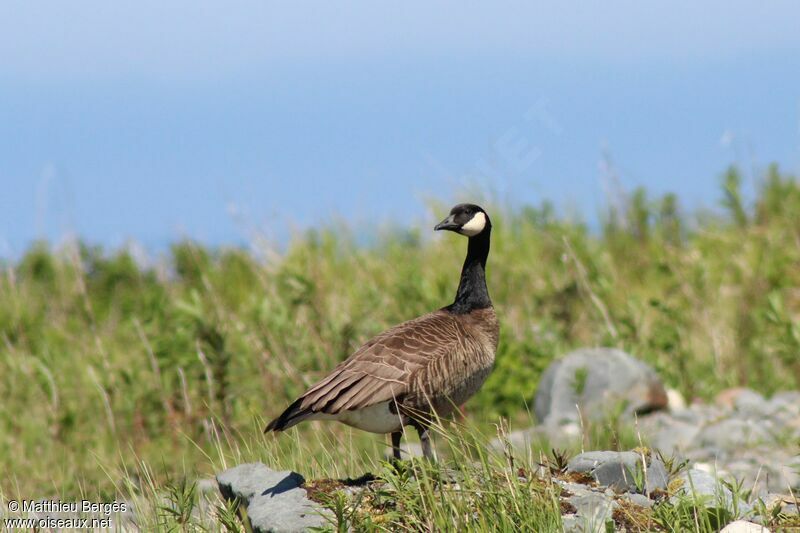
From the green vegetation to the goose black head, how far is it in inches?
64.2

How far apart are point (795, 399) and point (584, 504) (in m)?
5.97

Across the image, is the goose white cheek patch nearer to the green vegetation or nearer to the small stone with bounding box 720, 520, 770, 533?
the green vegetation

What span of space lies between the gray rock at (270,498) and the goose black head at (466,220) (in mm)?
2368

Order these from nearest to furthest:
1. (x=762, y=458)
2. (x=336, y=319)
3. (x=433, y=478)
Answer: (x=433, y=478) → (x=762, y=458) → (x=336, y=319)

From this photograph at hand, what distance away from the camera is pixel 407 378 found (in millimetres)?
5902

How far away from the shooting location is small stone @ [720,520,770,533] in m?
4.80

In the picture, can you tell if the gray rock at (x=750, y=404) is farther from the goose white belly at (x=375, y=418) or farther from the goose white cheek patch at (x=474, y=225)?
the goose white belly at (x=375, y=418)

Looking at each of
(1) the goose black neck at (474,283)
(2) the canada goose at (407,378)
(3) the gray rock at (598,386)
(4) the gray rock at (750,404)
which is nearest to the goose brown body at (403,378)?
(2) the canada goose at (407,378)

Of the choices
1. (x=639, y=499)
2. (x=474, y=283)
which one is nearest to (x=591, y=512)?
(x=639, y=499)

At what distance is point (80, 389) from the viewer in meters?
10.4

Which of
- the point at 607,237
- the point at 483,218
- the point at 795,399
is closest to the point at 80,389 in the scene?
the point at 483,218

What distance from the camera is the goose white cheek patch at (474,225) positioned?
708cm

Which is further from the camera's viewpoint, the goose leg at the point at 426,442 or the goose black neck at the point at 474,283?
the goose black neck at the point at 474,283

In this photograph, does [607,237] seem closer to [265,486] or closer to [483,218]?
[483,218]
